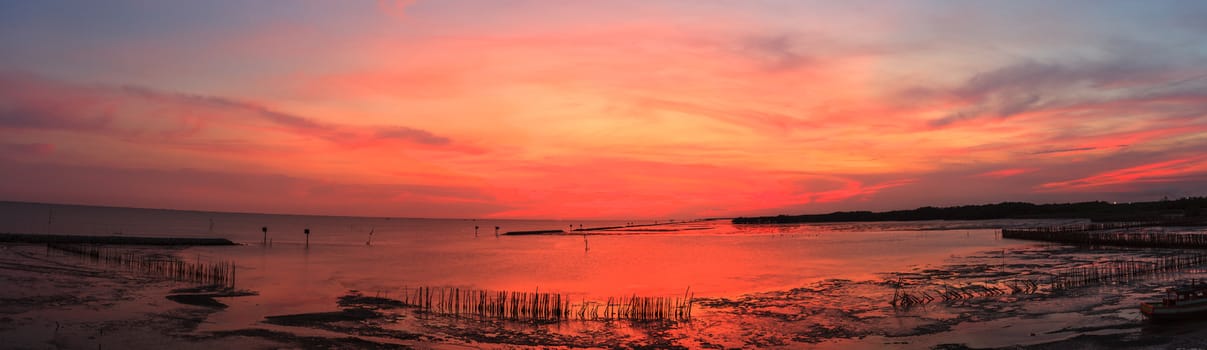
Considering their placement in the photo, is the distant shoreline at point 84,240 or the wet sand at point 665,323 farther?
the distant shoreline at point 84,240

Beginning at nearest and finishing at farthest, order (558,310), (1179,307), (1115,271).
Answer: (1179,307)
(558,310)
(1115,271)

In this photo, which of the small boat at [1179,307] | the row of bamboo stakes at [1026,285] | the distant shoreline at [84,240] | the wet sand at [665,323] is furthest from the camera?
the distant shoreline at [84,240]

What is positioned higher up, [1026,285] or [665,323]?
[1026,285]

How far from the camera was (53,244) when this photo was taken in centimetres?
5675

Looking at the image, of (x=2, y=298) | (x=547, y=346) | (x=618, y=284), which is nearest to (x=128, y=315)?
(x=2, y=298)

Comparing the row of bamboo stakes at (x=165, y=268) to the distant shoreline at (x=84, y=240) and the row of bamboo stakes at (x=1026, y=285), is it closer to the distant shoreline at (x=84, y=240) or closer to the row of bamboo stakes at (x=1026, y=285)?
the distant shoreline at (x=84, y=240)

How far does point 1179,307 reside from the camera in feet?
72.3

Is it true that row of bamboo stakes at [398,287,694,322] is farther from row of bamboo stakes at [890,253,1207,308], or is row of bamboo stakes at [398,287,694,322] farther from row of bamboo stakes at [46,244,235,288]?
row of bamboo stakes at [46,244,235,288]

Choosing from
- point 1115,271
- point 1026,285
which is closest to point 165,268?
point 1026,285

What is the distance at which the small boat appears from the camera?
72.0 feet

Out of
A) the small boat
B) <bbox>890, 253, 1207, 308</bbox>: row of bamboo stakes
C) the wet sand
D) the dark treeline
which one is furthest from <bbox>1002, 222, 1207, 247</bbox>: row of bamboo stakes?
the dark treeline

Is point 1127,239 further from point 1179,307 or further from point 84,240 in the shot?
point 84,240

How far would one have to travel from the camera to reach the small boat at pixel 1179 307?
21953mm

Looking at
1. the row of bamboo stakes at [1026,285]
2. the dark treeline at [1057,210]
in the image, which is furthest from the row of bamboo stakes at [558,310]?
the dark treeline at [1057,210]
